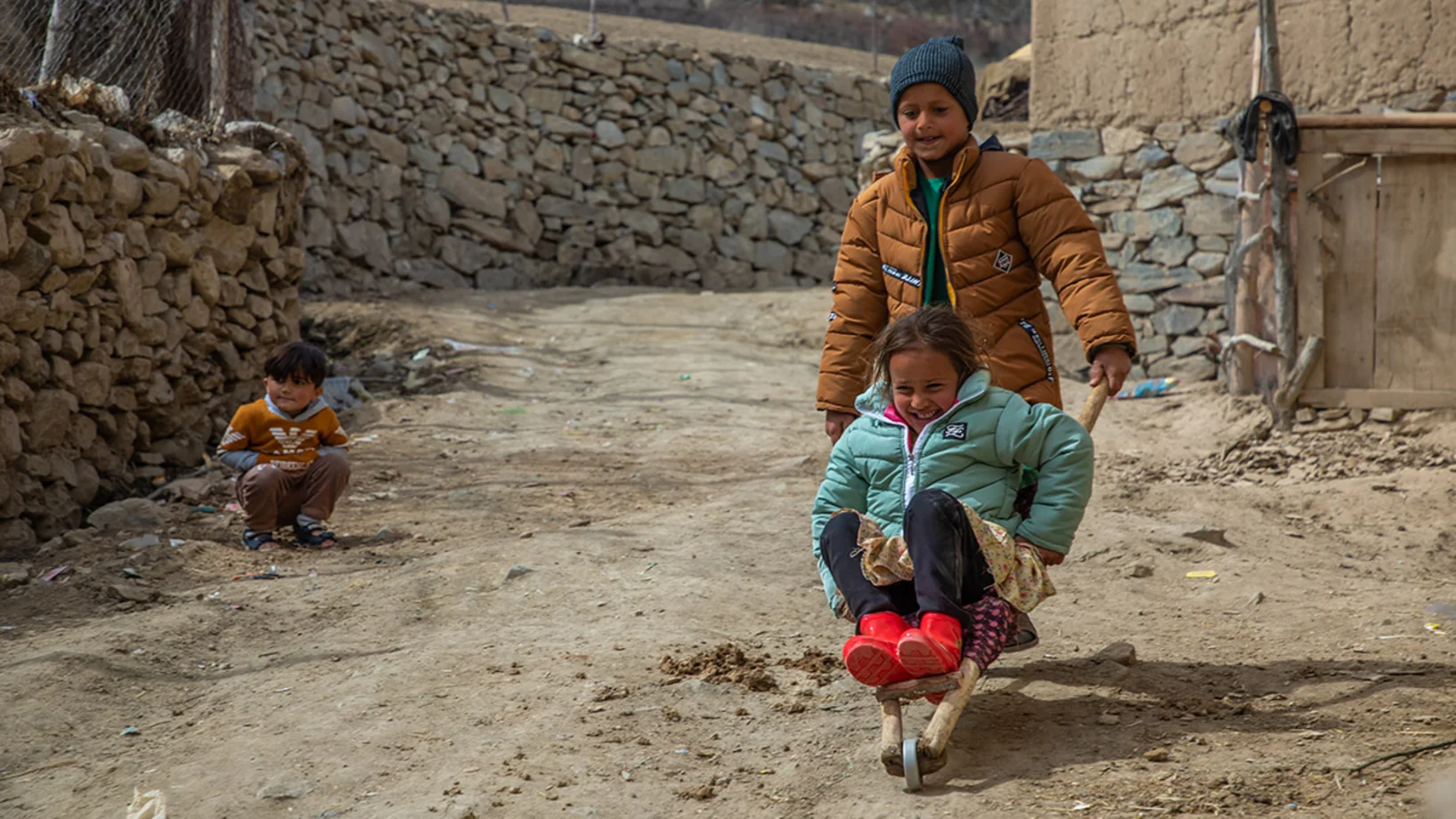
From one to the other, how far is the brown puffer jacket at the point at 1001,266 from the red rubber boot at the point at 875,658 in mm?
818

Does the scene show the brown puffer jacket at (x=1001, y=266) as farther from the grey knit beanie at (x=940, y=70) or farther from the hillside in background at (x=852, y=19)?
the hillside in background at (x=852, y=19)

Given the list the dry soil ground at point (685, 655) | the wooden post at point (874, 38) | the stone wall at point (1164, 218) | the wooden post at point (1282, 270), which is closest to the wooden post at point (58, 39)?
the dry soil ground at point (685, 655)

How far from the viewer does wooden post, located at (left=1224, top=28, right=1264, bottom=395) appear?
6.96 m

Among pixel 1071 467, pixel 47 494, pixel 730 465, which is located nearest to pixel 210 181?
pixel 47 494

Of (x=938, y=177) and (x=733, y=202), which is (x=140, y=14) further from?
(x=733, y=202)

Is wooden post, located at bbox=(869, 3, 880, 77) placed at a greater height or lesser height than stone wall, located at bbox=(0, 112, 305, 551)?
greater

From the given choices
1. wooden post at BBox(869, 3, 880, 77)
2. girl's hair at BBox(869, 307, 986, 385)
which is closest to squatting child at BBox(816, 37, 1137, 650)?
girl's hair at BBox(869, 307, 986, 385)

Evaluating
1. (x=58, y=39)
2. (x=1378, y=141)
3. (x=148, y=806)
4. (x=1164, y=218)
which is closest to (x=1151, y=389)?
(x=1164, y=218)

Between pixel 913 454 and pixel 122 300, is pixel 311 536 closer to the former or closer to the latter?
pixel 122 300

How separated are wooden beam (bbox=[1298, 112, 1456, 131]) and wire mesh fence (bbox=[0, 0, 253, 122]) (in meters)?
5.84

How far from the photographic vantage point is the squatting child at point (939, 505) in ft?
8.46

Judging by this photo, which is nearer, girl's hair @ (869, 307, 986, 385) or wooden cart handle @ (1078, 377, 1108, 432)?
girl's hair @ (869, 307, 986, 385)

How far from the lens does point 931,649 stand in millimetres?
2465

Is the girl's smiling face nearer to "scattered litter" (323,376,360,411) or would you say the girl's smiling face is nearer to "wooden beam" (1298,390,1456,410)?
"wooden beam" (1298,390,1456,410)
